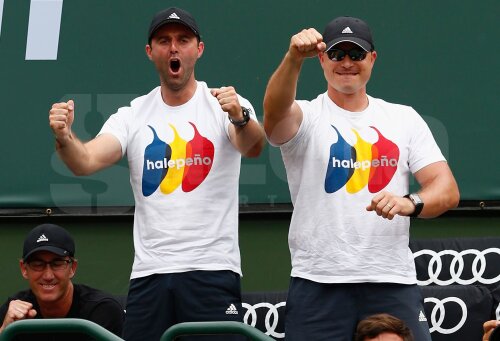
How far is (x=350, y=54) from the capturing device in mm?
5324

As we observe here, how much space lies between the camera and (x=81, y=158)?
17.4ft

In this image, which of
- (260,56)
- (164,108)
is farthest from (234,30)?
(164,108)

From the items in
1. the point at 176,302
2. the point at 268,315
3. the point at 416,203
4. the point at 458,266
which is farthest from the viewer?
the point at 458,266

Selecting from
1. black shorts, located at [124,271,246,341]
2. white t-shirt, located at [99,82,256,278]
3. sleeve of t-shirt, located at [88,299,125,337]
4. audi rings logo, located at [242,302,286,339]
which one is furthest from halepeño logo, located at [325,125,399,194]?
audi rings logo, located at [242,302,286,339]

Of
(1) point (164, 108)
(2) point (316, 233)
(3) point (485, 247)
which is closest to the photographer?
(2) point (316, 233)

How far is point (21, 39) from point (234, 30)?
1.24 metres

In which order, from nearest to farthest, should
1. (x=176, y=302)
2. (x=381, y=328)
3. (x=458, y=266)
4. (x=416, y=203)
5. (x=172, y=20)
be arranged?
(x=381, y=328) → (x=416, y=203) → (x=176, y=302) → (x=172, y=20) → (x=458, y=266)

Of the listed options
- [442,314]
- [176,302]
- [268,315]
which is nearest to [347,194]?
[176,302]

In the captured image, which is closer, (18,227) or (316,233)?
(316,233)

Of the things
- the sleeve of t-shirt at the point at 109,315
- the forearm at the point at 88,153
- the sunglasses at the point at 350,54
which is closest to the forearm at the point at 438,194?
the sunglasses at the point at 350,54

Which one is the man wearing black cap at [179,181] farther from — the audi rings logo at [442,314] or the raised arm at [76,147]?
the audi rings logo at [442,314]

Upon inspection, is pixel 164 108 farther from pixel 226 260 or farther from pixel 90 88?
pixel 90 88

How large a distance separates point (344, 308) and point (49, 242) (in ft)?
4.77

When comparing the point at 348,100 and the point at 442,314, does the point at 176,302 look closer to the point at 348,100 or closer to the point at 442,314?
the point at 348,100
